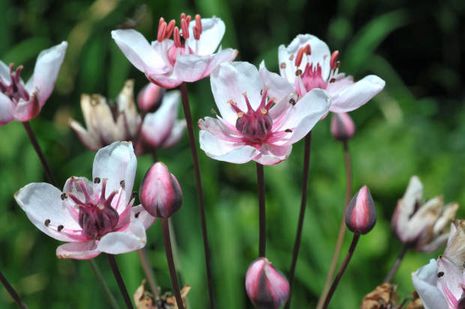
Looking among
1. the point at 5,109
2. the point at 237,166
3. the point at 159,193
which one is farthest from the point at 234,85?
the point at 237,166

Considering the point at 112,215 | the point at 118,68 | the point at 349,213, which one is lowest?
the point at 118,68

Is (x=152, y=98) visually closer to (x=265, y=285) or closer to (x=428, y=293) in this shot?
(x=265, y=285)

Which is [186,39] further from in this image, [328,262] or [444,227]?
[328,262]

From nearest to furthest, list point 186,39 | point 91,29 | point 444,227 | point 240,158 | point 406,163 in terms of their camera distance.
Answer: point 240,158 < point 186,39 < point 444,227 < point 406,163 < point 91,29

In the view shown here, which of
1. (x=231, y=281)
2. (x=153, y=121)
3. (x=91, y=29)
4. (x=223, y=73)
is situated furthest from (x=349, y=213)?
(x=91, y=29)

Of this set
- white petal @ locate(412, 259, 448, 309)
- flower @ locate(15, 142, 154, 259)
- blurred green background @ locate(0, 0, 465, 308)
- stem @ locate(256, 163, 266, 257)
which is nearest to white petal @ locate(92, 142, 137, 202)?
flower @ locate(15, 142, 154, 259)

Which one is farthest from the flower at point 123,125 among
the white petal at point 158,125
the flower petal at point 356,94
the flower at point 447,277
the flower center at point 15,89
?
the flower at point 447,277

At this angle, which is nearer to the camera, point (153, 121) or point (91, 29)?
point (153, 121)
